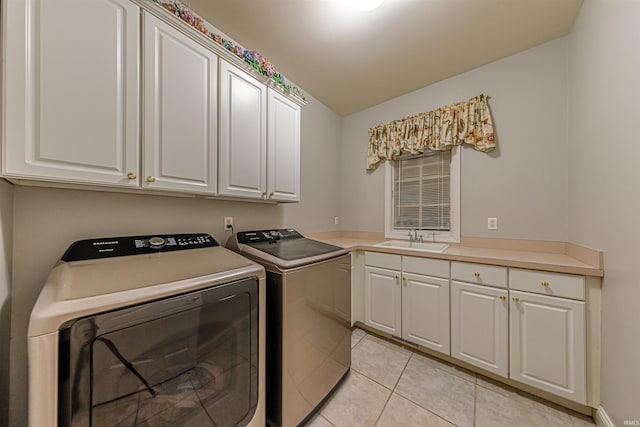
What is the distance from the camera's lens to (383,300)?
2074 mm

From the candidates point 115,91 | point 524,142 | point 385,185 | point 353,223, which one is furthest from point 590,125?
point 115,91

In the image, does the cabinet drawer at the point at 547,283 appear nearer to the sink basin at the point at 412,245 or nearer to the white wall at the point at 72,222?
the sink basin at the point at 412,245

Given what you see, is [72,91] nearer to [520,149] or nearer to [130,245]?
[130,245]

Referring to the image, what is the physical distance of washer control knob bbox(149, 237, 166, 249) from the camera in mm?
1193

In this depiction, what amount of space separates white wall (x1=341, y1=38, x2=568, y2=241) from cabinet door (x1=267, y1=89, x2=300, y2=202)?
117 cm

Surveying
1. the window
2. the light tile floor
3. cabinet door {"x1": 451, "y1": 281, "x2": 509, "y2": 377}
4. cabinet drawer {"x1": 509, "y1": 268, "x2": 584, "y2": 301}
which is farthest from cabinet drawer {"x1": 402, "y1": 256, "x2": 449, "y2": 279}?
the light tile floor

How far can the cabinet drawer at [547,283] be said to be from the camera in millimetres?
1307

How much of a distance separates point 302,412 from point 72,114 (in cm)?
180

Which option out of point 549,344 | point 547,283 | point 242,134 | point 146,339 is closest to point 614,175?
point 547,283

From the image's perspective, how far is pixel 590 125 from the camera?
1.40 metres

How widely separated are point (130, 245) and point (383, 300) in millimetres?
1955

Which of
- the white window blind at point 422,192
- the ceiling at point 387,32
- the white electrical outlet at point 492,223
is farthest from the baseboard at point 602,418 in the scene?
the ceiling at point 387,32

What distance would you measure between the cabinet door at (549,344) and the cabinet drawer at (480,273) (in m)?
0.11

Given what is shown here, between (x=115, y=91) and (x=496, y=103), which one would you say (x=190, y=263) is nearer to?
(x=115, y=91)
